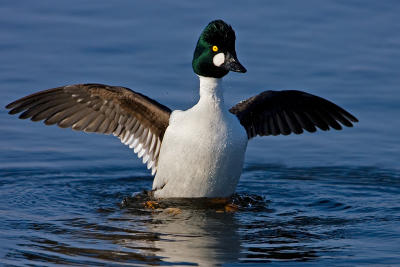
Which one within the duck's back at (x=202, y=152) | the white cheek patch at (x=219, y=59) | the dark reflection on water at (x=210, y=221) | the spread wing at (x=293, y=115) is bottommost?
Answer: the dark reflection on water at (x=210, y=221)

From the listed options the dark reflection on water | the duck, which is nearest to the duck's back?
the duck

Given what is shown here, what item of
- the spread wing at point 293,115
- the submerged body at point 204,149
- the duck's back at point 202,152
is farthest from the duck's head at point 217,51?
the spread wing at point 293,115

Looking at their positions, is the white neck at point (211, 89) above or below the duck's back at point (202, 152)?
above

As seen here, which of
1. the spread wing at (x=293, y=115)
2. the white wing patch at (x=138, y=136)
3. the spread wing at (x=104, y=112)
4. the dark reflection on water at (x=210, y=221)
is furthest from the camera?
the spread wing at (x=293, y=115)

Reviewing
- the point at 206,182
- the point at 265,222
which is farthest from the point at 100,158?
the point at 265,222

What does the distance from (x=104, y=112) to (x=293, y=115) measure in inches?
84.1

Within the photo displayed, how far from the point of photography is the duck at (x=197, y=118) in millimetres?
9117

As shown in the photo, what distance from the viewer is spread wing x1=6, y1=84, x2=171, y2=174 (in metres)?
9.66

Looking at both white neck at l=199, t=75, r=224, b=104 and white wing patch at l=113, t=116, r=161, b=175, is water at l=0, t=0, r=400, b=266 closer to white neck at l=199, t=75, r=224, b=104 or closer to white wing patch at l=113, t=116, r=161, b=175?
white wing patch at l=113, t=116, r=161, b=175

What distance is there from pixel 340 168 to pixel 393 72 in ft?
8.74

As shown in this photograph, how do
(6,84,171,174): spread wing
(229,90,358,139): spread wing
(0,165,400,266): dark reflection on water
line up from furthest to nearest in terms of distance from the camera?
1. (229,90,358,139): spread wing
2. (6,84,171,174): spread wing
3. (0,165,400,266): dark reflection on water

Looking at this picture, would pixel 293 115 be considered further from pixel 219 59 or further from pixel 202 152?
pixel 202 152

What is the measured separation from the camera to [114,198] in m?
9.92

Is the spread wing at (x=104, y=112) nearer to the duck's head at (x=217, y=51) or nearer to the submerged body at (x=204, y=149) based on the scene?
the submerged body at (x=204, y=149)
